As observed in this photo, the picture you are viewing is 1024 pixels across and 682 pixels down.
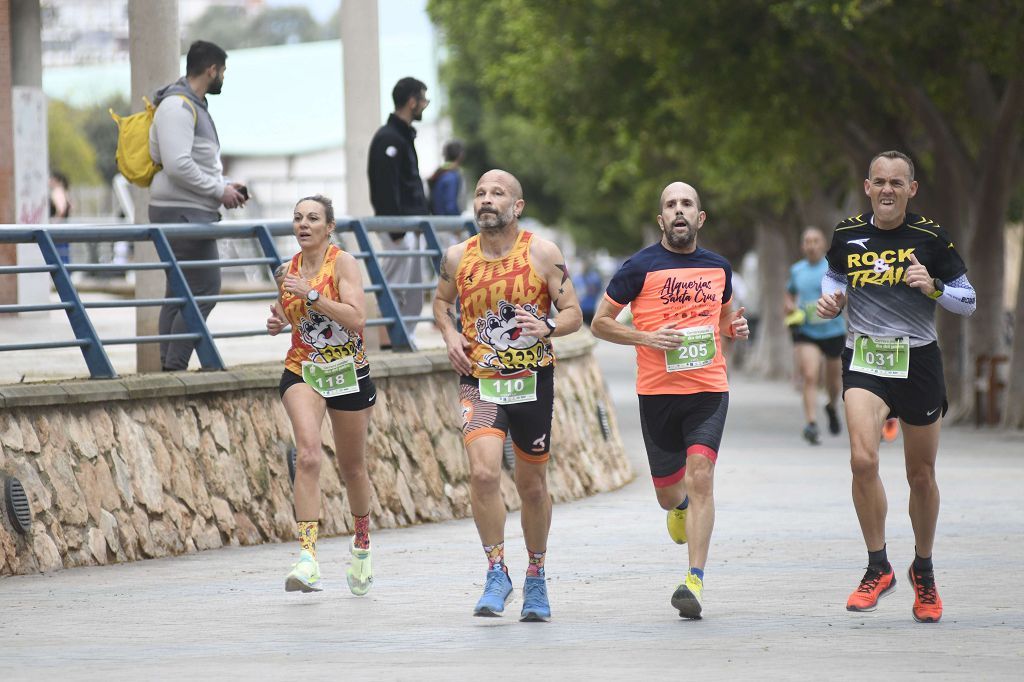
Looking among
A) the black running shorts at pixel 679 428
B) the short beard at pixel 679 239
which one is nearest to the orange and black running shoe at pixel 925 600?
the black running shorts at pixel 679 428

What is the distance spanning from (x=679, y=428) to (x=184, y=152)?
409 centimetres

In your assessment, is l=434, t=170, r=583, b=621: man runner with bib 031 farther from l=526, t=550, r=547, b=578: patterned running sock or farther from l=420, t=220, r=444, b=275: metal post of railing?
l=420, t=220, r=444, b=275: metal post of railing

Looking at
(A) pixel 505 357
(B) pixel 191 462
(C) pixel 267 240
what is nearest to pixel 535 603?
(A) pixel 505 357

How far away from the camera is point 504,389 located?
8.55m

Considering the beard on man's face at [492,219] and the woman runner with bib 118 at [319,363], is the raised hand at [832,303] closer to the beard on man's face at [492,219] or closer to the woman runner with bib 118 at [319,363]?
the beard on man's face at [492,219]

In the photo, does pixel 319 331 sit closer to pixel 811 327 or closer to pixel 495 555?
pixel 495 555

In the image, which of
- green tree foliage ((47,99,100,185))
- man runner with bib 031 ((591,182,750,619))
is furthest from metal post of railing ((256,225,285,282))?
green tree foliage ((47,99,100,185))

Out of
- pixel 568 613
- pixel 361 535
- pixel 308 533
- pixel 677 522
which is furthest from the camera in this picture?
pixel 677 522

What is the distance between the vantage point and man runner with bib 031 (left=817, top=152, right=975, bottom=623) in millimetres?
8281

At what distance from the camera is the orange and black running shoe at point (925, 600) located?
825 centimetres

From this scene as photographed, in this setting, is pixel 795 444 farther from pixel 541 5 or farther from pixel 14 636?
pixel 14 636

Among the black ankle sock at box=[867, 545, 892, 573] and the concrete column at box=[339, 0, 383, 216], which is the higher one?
the concrete column at box=[339, 0, 383, 216]

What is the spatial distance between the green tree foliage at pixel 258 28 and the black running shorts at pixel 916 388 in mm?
84667

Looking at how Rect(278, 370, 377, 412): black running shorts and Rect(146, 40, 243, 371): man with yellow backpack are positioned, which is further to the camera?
Rect(146, 40, 243, 371): man with yellow backpack
